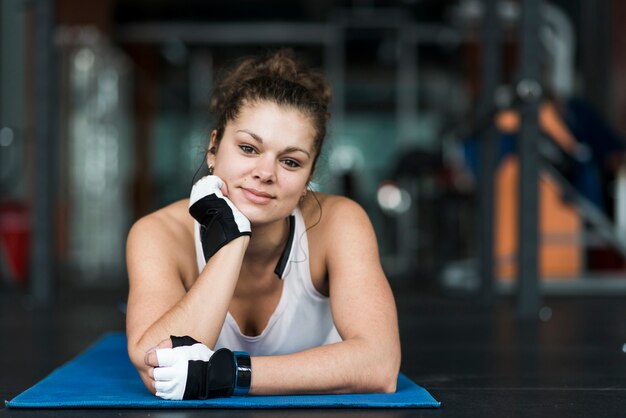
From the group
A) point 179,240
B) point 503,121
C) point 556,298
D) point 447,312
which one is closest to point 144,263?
point 179,240

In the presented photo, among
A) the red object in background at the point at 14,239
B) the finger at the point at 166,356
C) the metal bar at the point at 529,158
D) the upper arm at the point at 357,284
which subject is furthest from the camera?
the red object in background at the point at 14,239

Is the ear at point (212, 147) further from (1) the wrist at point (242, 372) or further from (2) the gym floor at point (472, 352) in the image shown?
(2) the gym floor at point (472, 352)

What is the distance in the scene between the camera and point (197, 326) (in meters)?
1.73

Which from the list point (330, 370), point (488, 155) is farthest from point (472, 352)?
point (488, 155)

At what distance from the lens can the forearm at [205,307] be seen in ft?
5.64

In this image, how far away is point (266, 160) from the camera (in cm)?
177

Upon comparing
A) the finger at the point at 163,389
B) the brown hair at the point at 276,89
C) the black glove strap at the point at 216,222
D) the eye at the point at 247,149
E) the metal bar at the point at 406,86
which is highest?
the metal bar at the point at 406,86

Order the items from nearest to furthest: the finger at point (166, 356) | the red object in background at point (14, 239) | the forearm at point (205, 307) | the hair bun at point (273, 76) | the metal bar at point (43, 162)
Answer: the finger at point (166, 356)
the forearm at point (205, 307)
the hair bun at point (273, 76)
the metal bar at point (43, 162)
the red object in background at point (14, 239)

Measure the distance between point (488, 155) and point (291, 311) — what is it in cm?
281

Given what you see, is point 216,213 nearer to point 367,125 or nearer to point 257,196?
point 257,196

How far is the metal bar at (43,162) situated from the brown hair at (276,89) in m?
2.52

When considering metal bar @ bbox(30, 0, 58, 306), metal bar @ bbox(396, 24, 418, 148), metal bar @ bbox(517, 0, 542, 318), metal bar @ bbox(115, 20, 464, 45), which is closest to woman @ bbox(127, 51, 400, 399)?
metal bar @ bbox(517, 0, 542, 318)

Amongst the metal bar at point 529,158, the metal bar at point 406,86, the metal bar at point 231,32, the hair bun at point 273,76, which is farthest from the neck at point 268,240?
the metal bar at point 231,32

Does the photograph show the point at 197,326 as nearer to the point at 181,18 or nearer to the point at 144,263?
the point at 144,263
